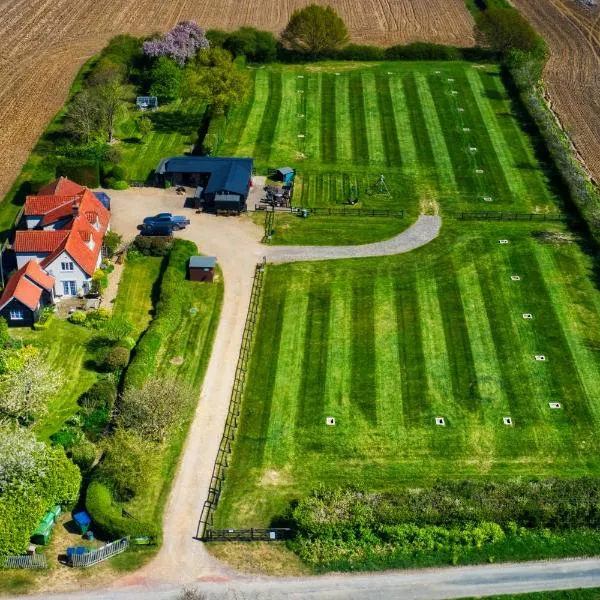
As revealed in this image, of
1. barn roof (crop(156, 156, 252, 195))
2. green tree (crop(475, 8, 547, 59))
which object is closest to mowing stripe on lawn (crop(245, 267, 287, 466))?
barn roof (crop(156, 156, 252, 195))

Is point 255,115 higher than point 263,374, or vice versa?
point 255,115

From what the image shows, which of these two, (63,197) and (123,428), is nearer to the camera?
(123,428)

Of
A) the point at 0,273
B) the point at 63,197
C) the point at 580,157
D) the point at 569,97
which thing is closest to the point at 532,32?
the point at 569,97

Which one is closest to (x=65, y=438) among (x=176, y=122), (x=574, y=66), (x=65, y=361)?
(x=65, y=361)

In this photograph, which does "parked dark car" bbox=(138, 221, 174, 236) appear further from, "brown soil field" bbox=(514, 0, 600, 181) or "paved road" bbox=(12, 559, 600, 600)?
"brown soil field" bbox=(514, 0, 600, 181)

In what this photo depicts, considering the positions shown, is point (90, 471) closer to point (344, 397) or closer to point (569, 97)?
point (344, 397)

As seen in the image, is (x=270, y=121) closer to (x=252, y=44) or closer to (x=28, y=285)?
(x=252, y=44)

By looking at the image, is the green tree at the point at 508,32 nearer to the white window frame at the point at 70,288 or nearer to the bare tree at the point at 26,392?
the white window frame at the point at 70,288
